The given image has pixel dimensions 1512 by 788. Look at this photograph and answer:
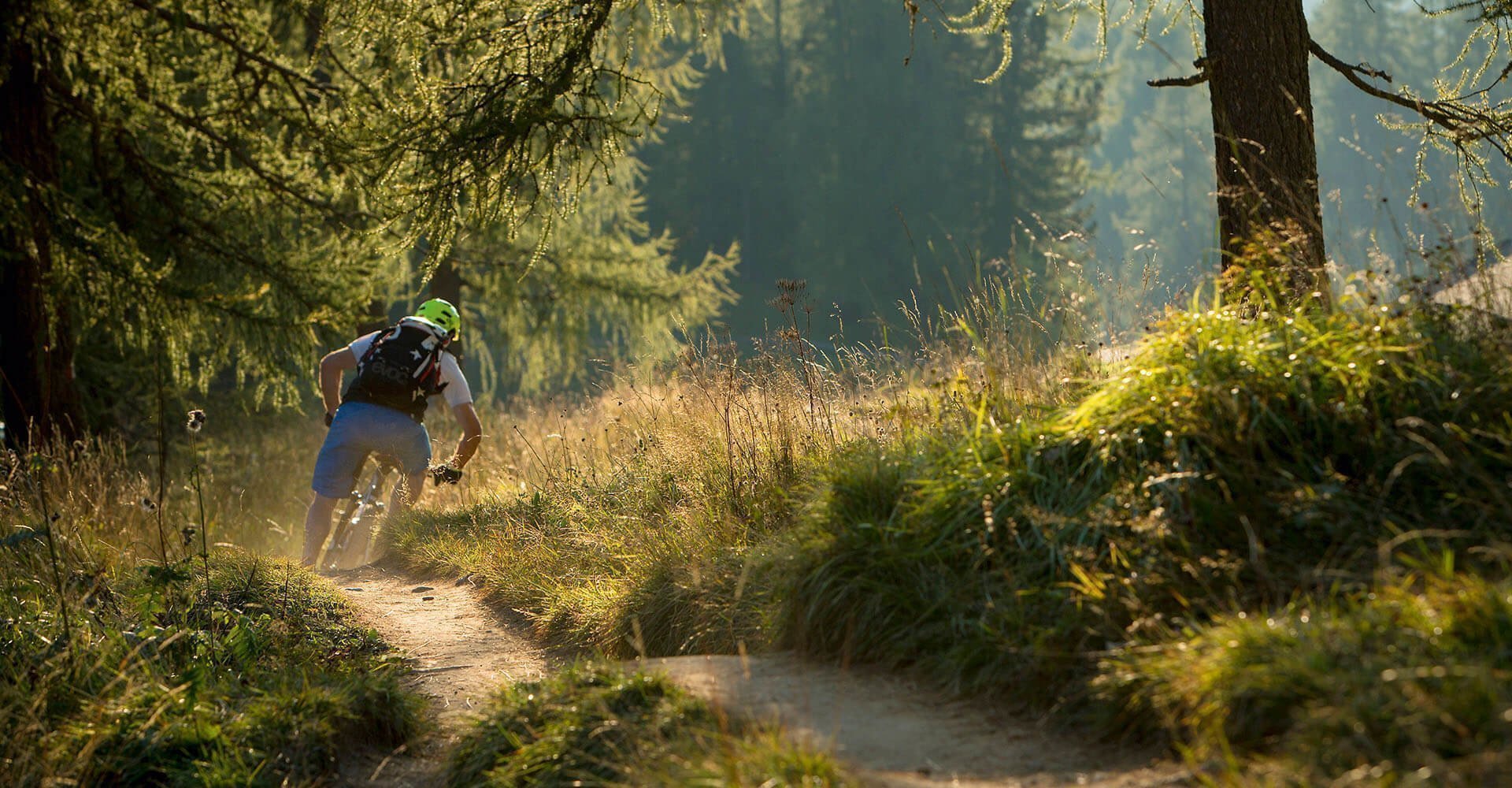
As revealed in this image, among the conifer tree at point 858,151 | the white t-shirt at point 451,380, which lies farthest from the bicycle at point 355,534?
the conifer tree at point 858,151

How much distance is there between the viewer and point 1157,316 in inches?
189

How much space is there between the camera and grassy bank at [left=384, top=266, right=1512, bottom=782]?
2879 mm

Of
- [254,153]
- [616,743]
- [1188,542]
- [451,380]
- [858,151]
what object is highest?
[858,151]

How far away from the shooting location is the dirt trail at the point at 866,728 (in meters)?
3.17

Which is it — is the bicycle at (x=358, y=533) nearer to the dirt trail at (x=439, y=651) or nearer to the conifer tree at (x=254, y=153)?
the dirt trail at (x=439, y=651)

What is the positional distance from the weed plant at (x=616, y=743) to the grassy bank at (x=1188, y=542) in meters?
0.52

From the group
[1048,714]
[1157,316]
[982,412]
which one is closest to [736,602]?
[982,412]

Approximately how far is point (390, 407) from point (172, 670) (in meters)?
4.10

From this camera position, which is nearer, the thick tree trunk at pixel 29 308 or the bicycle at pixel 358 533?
the thick tree trunk at pixel 29 308

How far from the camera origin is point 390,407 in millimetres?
8734

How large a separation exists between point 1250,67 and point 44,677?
5.88m

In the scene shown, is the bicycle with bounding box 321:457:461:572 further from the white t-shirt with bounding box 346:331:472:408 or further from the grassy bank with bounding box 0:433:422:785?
the grassy bank with bounding box 0:433:422:785

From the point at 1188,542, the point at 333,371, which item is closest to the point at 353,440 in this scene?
the point at 333,371

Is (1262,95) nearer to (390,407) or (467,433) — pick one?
(467,433)
